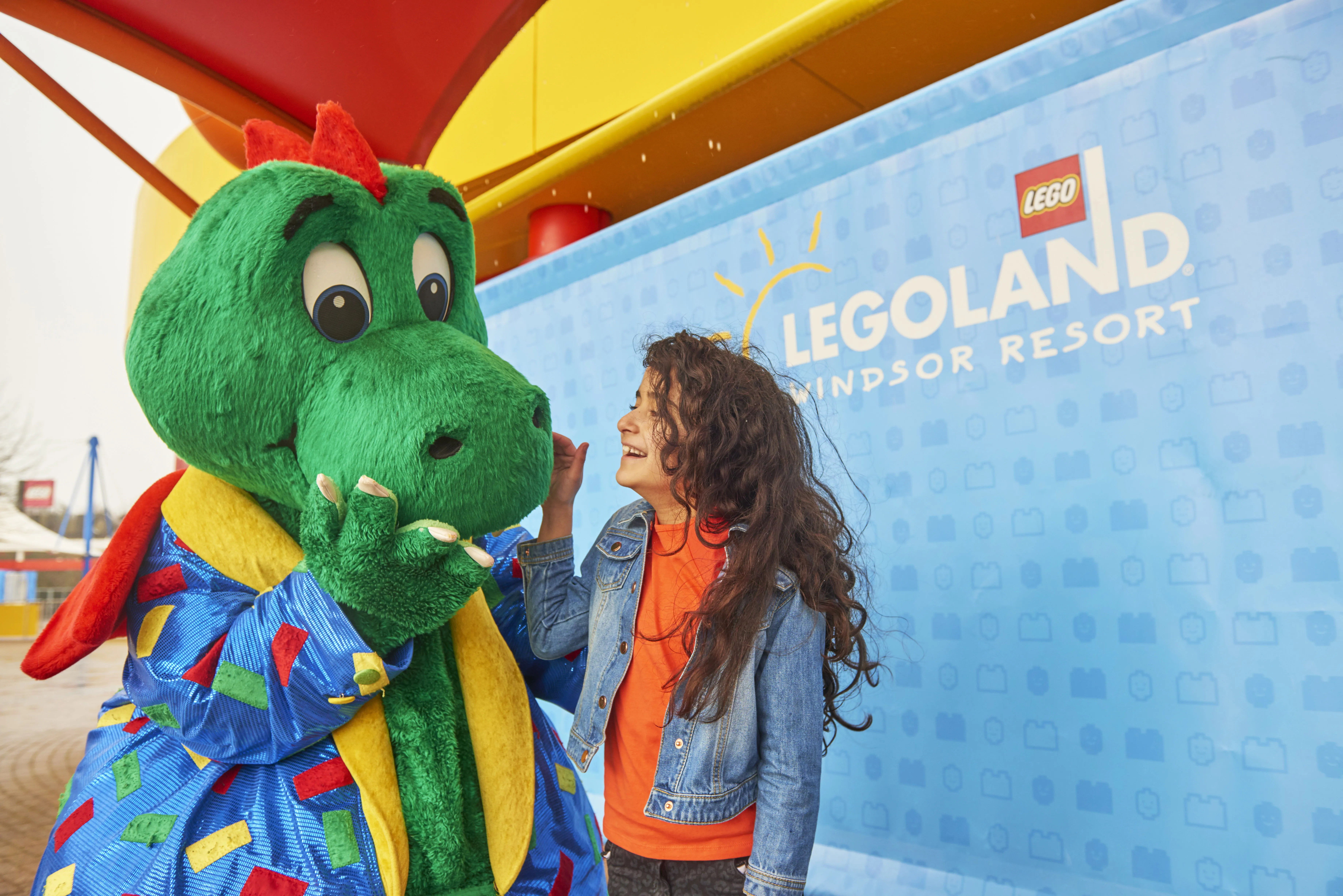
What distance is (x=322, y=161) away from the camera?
975 millimetres

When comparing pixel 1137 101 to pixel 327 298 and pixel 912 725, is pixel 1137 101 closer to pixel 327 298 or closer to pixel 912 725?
pixel 912 725

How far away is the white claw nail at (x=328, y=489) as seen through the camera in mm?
791

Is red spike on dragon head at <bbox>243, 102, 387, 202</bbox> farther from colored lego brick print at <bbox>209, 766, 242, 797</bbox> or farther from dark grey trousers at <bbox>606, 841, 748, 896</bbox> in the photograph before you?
dark grey trousers at <bbox>606, 841, 748, 896</bbox>

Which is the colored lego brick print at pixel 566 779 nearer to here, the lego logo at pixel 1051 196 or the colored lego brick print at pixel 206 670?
the colored lego brick print at pixel 206 670

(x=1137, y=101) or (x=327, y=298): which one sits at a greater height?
(x=1137, y=101)

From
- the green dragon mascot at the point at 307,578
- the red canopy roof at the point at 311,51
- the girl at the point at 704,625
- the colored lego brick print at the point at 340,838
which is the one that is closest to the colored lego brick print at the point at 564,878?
the green dragon mascot at the point at 307,578

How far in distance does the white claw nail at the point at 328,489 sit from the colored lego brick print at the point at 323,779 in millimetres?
290

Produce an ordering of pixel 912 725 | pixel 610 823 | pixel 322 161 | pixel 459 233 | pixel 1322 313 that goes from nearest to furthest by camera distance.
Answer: pixel 322 161 → pixel 459 233 → pixel 610 823 → pixel 1322 313 → pixel 912 725

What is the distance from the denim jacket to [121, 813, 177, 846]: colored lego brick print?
0.50 m

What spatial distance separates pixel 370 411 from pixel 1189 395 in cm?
132

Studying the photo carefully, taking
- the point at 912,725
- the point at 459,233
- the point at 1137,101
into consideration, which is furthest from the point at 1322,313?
the point at 459,233

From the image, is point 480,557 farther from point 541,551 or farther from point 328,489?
point 541,551

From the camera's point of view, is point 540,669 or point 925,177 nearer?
point 540,669

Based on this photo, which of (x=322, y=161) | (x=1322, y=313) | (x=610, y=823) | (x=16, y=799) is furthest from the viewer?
(x=16, y=799)
